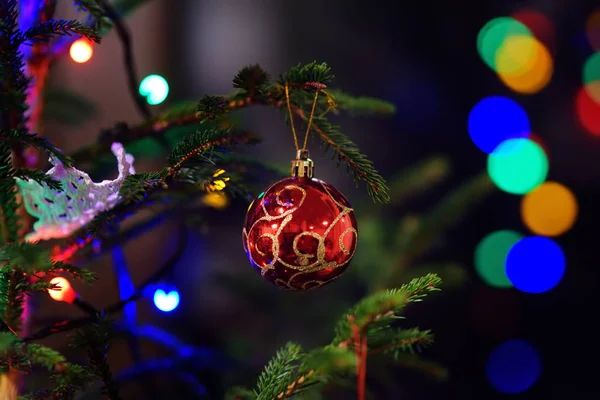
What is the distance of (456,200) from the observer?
2.99 feet

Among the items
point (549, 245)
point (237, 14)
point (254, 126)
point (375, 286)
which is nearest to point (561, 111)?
point (549, 245)

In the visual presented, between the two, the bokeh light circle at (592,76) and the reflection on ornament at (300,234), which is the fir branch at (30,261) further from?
the bokeh light circle at (592,76)

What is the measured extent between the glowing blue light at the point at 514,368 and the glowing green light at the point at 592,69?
2.15 ft

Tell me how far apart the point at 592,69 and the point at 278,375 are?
1092 millimetres

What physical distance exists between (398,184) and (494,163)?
1.33 feet

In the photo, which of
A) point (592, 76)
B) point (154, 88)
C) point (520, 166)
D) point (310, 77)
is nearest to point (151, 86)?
point (154, 88)

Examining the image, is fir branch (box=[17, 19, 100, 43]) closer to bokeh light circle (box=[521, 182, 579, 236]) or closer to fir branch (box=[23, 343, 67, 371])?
fir branch (box=[23, 343, 67, 371])

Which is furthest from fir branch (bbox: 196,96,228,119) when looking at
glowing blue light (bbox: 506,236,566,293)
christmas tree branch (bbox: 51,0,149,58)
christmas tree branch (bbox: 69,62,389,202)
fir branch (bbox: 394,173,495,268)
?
glowing blue light (bbox: 506,236,566,293)

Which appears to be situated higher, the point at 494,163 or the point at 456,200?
the point at 494,163

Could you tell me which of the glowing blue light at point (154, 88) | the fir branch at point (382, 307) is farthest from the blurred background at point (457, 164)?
the fir branch at point (382, 307)

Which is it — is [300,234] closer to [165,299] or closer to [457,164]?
[165,299]

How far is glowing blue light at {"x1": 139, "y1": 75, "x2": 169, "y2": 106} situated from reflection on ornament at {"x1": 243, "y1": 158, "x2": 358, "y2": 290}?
28 cm

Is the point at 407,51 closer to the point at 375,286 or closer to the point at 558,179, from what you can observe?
the point at 558,179

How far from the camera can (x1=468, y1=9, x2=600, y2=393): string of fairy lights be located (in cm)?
123
